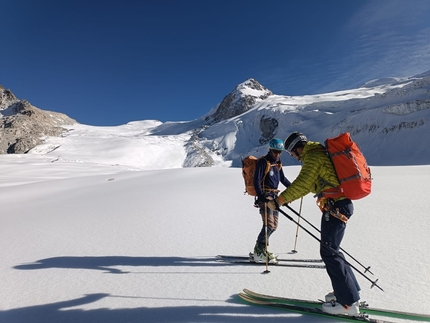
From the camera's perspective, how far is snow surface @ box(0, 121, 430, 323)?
3.43 m

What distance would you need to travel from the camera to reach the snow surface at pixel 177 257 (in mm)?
3434

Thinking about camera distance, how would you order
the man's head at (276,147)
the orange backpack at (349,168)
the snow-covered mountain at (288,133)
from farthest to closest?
the snow-covered mountain at (288,133) → the man's head at (276,147) → the orange backpack at (349,168)

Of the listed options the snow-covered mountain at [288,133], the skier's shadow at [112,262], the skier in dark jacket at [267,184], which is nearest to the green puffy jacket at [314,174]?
the skier in dark jacket at [267,184]

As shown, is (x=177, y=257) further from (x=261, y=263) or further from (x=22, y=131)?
(x=22, y=131)

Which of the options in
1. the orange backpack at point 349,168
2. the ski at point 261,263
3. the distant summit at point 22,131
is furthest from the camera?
the distant summit at point 22,131

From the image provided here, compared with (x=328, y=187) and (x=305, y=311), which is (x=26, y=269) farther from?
(x=328, y=187)

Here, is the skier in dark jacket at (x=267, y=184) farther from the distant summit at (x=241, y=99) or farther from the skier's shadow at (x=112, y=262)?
the distant summit at (x=241, y=99)

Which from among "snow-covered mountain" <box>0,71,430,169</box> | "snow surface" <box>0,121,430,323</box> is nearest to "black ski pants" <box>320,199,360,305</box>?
"snow surface" <box>0,121,430,323</box>

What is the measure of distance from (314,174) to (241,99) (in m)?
108

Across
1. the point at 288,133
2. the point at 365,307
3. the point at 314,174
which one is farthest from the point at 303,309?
the point at 288,133

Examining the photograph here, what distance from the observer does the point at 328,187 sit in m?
3.13

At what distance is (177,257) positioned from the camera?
513 centimetres

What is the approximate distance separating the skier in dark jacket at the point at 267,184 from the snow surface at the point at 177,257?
0.32 m

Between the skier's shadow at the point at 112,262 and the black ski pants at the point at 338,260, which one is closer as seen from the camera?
the black ski pants at the point at 338,260
